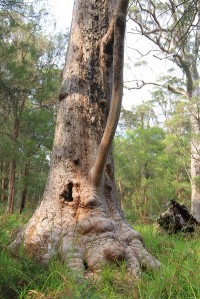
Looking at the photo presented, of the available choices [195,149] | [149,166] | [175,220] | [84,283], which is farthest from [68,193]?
[149,166]

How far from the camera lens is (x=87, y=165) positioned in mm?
2938

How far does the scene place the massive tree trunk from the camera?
2393mm

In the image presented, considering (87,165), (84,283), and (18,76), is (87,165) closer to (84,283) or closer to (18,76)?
(84,283)

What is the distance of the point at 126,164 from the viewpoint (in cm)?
1326

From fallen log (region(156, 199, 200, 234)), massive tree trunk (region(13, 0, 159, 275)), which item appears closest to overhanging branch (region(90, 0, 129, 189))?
massive tree trunk (region(13, 0, 159, 275))

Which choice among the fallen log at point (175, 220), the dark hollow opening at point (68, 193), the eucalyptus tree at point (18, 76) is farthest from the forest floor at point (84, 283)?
the eucalyptus tree at point (18, 76)

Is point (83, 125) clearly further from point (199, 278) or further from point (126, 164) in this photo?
point (126, 164)

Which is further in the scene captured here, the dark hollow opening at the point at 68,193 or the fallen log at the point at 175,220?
the fallen log at the point at 175,220

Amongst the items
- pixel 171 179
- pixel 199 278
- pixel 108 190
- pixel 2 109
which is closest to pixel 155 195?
pixel 171 179

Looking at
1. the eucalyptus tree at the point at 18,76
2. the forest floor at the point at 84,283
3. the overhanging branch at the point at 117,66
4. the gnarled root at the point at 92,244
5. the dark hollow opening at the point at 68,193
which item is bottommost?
the forest floor at the point at 84,283

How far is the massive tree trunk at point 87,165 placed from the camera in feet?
7.85

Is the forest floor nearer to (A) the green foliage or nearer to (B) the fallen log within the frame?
(B) the fallen log

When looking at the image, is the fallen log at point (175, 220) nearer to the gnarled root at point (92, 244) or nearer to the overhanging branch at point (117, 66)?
the gnarled root at point (92, 244)

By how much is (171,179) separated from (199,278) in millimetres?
12036
